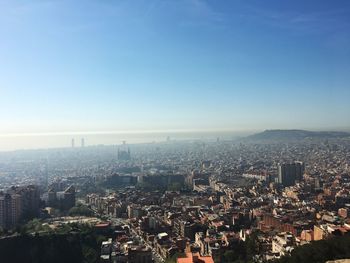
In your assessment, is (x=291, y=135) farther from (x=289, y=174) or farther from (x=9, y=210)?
(x=9, y=210)

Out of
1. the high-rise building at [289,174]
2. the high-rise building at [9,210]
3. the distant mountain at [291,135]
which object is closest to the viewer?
the high-rise building at [9,210]

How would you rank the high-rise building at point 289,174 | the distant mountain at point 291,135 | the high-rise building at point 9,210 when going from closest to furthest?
the high-rise building at point 9,210, the high-rise building at point 289,174, the distant mountain at point 291,135

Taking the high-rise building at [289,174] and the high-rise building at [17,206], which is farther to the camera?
the high-rise building at [289,174]

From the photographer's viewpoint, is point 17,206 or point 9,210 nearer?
point 9,210

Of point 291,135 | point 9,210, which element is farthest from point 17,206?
point 291,135

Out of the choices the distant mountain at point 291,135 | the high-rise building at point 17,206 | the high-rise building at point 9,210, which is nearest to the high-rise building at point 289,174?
the high-rise building at point 17,206

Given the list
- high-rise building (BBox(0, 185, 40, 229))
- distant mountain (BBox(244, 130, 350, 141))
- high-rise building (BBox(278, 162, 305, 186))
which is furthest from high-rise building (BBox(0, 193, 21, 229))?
distant mountain (BBox(244, 130, 350, 141))

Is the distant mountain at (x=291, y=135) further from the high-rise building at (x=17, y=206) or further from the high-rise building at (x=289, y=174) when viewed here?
the high-rise building at (x=17, y=206)
